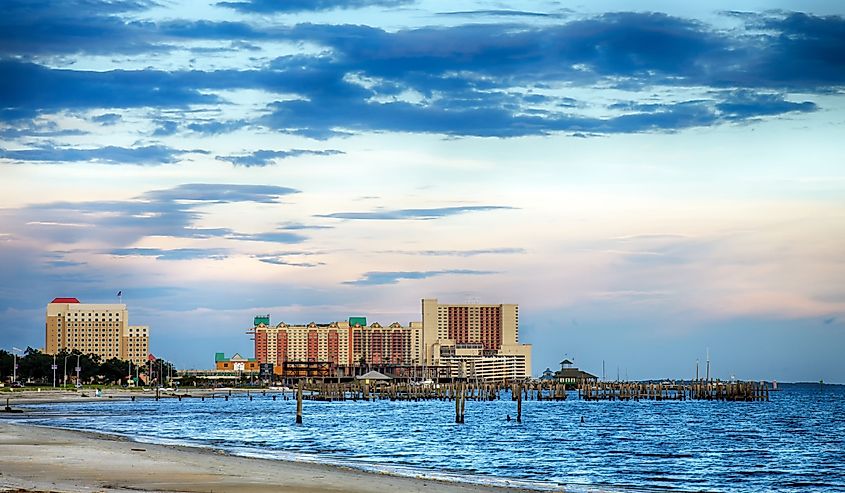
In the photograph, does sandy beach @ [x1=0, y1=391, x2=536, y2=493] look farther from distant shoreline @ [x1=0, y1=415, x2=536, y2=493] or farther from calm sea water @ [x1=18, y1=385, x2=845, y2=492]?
calm sea water @ [x1=18, y1=385, x2=845, y2=492]

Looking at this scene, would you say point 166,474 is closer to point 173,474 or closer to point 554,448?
point 173,474

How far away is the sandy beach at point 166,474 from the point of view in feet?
88.8

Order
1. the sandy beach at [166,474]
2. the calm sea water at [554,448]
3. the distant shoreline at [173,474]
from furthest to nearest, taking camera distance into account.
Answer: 1. the calm sea water at [554,448]
2. the distant shoreline at [173,474]
3. the sandy beach at [166,474]

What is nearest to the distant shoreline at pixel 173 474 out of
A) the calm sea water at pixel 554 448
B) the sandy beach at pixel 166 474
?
the sandy beach at pixel 166 474

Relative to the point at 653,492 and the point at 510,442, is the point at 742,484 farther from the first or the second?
the point at 510,442

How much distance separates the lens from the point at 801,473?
47.3 metres

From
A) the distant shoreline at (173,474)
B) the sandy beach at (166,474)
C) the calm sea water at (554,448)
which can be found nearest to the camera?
the sandy beach at (166,474)

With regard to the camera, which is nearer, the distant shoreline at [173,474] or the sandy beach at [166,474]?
the sandy beach at [166,474]

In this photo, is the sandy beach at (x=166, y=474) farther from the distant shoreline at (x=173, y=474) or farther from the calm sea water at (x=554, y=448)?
the calm sea water at (x=554, y=448)

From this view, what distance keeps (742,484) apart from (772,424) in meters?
61.1

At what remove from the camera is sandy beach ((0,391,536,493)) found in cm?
2708

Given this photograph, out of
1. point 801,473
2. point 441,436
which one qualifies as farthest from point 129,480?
point 441,436

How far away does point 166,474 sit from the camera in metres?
30.5

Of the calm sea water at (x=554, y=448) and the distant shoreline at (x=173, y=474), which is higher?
the distant shoreline at (x=173, y=474)
